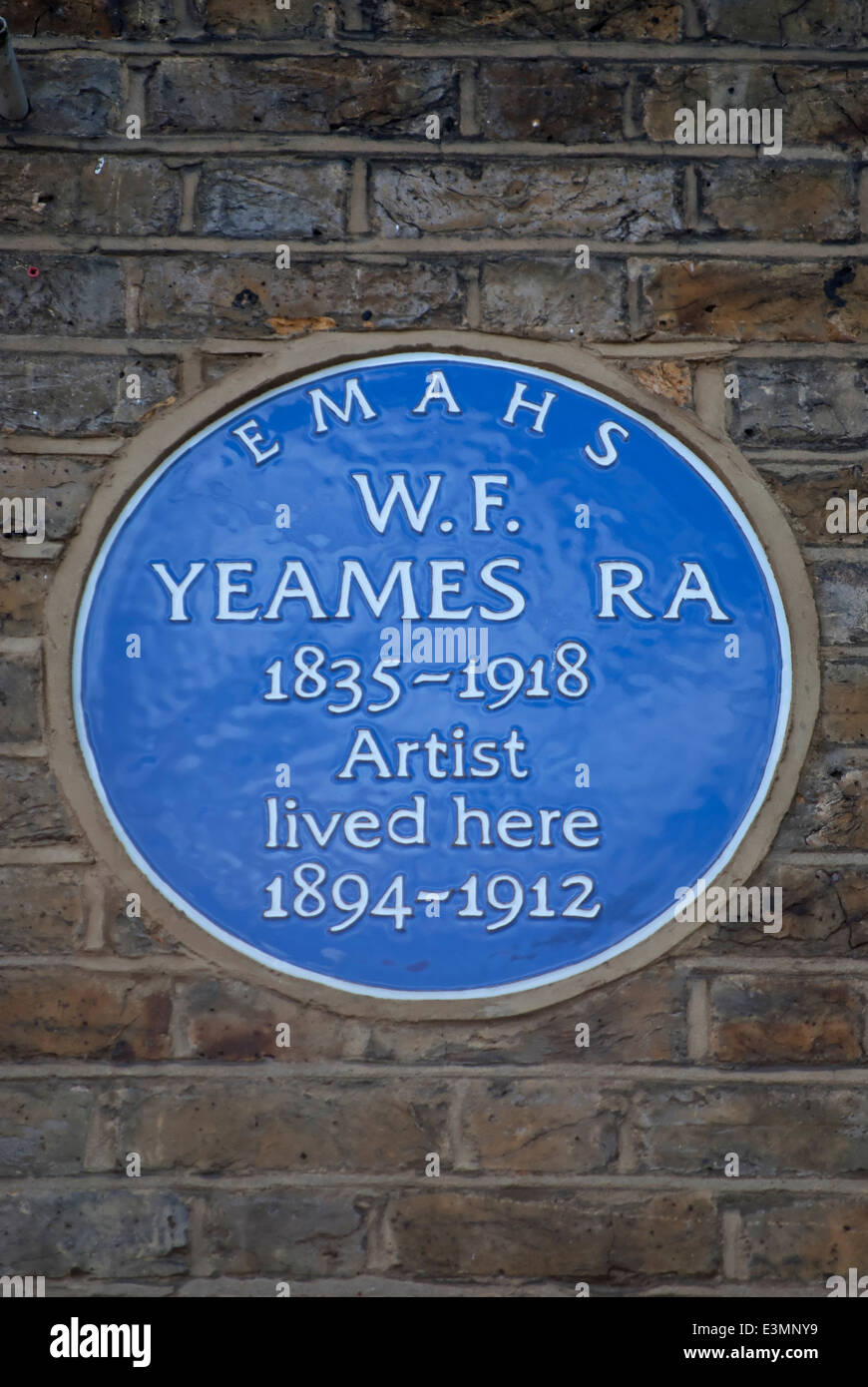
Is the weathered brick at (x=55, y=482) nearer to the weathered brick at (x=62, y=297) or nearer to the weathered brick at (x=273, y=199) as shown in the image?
the weathered brick at (x=62, y=297)

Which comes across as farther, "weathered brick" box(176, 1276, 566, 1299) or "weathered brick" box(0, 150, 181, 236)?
"weathered brick" box(0, 150, 181, 236)

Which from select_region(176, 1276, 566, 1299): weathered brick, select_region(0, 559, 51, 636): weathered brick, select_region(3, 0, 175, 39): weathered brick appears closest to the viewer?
select_region(176, 1276, 566, 1299): weathered brick

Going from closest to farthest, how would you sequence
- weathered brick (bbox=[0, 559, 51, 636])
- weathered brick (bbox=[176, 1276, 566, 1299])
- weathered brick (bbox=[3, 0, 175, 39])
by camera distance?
weathered brick (bbox=[176, 1276, 566, 1299]), weathered brick (bbox=[0, 559, 51, 636]), weathered brick (bbox=[3, 0, 175, 39])

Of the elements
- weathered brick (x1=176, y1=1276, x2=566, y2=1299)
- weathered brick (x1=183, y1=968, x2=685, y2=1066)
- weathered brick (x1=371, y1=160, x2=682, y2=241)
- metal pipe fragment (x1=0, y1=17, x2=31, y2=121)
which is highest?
metal pipe fragment (x1=0, y1=17, x2=31, y2=121)

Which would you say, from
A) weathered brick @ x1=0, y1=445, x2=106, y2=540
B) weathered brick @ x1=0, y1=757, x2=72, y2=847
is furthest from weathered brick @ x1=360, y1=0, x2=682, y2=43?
weathered brick @ x1=0, y1=757, x2=72, y2=847

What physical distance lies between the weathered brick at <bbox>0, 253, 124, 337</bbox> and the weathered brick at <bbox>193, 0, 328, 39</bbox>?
0.42 meters

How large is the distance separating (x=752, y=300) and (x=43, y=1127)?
1592 mm

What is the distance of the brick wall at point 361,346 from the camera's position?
1627 millimetres

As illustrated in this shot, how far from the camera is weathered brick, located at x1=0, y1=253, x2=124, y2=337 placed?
177 cm

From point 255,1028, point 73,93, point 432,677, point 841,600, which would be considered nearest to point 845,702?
point 841,600

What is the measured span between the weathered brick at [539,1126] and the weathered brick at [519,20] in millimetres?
1577

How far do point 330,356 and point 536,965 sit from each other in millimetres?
941

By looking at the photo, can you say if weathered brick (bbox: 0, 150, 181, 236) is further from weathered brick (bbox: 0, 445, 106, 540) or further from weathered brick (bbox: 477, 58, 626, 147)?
weathered brick (bbox: 477, 58, 626, 147)

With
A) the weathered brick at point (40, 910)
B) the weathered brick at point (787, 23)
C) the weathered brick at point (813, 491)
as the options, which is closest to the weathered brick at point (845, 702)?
the weathered brick at point (813, 491)
